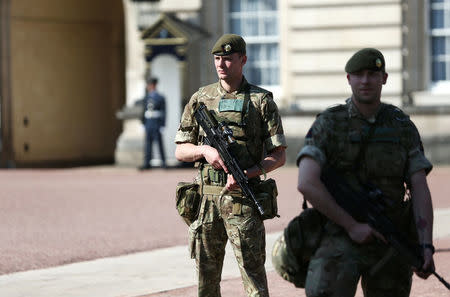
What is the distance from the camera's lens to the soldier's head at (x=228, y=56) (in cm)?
618

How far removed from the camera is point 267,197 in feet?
20.4

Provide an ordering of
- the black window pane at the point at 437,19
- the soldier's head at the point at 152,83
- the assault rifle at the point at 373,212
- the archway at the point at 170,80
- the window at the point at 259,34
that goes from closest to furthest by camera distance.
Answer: the assault rifle at the point at 373,212 → the soldier's head at the point at 152,83 → the black window pane at the point at 437,19 → the archway at the point at 170,80 → the window at the point at 259,34

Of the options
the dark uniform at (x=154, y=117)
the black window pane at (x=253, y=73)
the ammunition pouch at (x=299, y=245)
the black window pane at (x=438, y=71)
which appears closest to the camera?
the ammunition pouch at (x=299, y=245)

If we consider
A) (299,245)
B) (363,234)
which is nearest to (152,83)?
(299,245)

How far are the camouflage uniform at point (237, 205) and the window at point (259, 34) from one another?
51.1ft

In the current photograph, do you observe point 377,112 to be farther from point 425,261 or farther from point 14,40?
point 14,40

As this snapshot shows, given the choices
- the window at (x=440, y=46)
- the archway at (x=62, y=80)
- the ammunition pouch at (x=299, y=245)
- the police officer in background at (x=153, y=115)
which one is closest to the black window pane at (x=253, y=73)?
the police officer in background at (x=153, y=115)

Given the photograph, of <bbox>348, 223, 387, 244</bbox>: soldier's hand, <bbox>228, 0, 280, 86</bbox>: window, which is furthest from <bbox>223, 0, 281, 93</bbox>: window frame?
<bbox>348, 223, 387, 244</bbox>: soldier's hand

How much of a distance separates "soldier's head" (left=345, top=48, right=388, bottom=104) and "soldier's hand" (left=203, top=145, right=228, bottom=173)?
3.94ft

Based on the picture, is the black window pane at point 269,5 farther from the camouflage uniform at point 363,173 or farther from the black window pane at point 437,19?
the camouflage uniform at point 363,173

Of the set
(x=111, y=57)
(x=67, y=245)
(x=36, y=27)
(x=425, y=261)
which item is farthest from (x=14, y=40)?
(x=425, y=261)

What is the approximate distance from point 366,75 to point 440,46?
1642 centimetres

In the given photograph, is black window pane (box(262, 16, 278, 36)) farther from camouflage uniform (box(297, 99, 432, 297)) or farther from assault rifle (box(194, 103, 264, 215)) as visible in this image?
camouflage uniform (box(297, 99, 432, 297))

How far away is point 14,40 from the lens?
24734 mm
